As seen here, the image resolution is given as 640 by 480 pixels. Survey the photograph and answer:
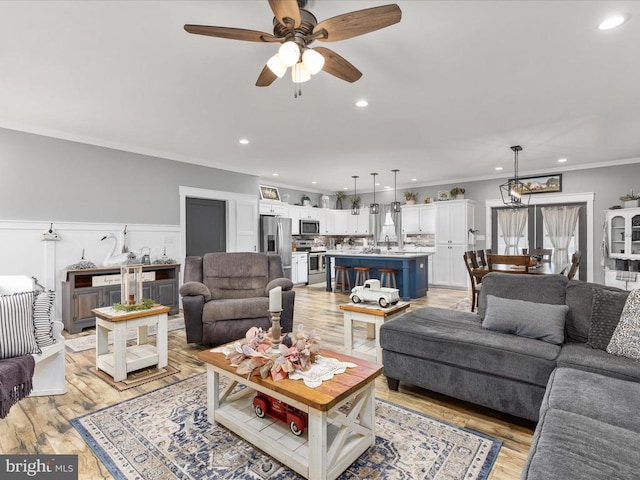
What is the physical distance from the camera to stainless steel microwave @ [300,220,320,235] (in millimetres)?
8672

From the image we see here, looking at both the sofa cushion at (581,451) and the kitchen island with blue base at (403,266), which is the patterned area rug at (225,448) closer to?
the sofa cushion at (581,451)

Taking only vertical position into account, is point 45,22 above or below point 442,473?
above

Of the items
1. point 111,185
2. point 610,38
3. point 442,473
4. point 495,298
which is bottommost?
point 442,473

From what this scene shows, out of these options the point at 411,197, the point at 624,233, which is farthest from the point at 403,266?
the point at 624,233

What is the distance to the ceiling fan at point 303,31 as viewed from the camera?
5.23 feet

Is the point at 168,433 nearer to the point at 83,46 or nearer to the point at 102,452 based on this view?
the point at 102,452

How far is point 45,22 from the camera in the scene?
2150mm

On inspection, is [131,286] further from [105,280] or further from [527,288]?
[527,288]

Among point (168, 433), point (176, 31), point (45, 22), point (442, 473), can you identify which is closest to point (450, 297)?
point (442, 473)

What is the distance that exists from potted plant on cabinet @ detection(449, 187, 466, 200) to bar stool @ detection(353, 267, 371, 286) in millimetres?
2897

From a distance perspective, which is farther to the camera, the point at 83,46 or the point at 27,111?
the point at 27,111

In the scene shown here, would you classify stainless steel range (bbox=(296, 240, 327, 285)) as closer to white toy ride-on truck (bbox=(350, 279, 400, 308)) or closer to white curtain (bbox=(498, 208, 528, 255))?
white curtain (bbox=(498, 208, 528, 255))

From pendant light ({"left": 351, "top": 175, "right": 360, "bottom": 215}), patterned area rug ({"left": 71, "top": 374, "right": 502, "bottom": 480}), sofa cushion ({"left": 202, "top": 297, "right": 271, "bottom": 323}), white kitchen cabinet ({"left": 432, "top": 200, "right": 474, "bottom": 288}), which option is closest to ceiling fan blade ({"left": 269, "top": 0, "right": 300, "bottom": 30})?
patterned area rug ({"left": 71, "top": 374, "right": 502, "bottom": 480})

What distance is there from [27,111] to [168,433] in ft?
12.6
